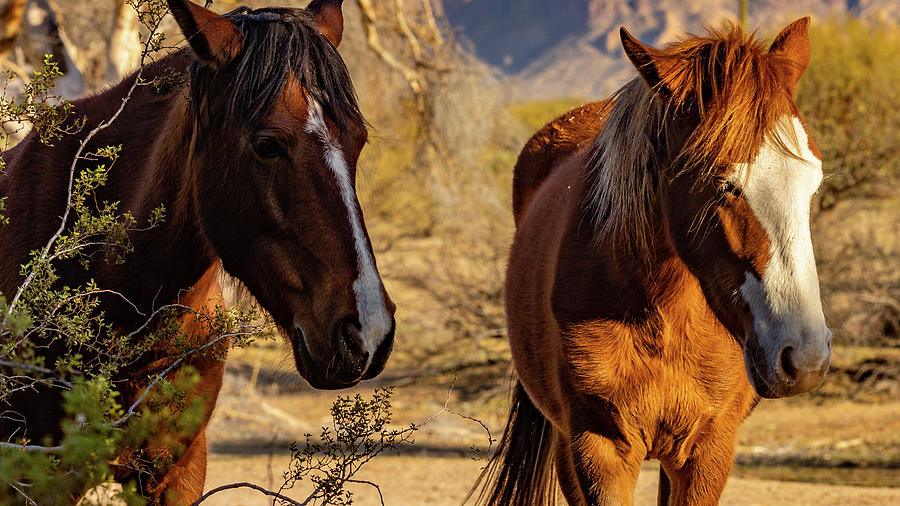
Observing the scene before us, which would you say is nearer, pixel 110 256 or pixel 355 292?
pixel 355 292

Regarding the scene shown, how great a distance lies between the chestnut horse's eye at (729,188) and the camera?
2.27 metres

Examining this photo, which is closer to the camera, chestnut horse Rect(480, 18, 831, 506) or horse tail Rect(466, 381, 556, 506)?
chestnut horse Rect(480, 18, 831, 506)

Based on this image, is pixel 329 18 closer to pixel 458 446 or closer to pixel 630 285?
pixel 630 285

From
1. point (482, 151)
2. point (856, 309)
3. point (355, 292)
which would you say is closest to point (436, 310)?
point (482, 151)

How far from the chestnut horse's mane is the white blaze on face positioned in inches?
35.5

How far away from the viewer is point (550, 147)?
167 inches

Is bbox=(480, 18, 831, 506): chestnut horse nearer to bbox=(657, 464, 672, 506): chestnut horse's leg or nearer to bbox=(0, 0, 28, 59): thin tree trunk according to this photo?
bbox=(657, 464, 672, 506): chestnut horse's leg

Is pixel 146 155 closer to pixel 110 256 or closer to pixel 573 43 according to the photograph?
pixel 110 256

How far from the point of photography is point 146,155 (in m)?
2.56

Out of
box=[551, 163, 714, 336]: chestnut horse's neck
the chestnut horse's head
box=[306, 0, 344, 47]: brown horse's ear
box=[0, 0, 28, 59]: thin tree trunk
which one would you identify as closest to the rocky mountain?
box=[0, 0, 28, 59]: thin tree trunk

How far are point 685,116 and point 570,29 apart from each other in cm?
14410

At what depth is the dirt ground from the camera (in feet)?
19.7

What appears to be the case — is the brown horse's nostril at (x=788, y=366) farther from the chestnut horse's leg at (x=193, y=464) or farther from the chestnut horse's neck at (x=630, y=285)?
the chestnut horse's leg at (x=193, y=464)

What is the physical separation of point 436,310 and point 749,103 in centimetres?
759
